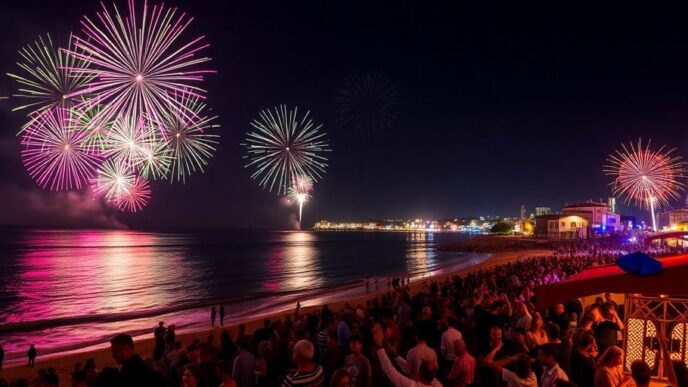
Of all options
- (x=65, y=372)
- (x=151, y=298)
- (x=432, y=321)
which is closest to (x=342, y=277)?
(x=151, y=298)

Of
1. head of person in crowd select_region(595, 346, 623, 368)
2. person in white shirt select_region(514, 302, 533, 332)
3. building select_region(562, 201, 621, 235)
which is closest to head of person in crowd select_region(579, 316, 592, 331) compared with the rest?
person in white shirt select_region(514, 302, 533, 332)

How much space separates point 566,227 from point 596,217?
5.44 metres

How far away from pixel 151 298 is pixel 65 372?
21654 mm

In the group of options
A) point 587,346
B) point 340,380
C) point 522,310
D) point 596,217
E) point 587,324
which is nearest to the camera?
point 340,380

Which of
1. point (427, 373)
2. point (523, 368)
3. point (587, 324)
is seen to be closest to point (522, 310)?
point (587, 324)

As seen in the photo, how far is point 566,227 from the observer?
9362 centimetres

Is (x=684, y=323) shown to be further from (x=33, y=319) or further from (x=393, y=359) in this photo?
(x=33, y=319)

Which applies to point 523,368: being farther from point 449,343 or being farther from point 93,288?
point 93,288

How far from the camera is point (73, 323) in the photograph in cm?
2605

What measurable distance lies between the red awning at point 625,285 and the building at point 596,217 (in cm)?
9139

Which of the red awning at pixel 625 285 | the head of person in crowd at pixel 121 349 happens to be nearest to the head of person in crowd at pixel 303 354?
the head of person in crowd at pixel 121 349

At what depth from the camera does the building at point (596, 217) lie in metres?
90.2

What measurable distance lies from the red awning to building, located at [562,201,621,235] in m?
91.4

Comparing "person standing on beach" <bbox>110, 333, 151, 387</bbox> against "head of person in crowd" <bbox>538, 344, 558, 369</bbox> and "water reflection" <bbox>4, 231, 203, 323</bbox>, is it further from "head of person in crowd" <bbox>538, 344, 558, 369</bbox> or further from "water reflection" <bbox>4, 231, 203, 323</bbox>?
"water reflection" <bbox>4, 231, 203, 323</bbox>
